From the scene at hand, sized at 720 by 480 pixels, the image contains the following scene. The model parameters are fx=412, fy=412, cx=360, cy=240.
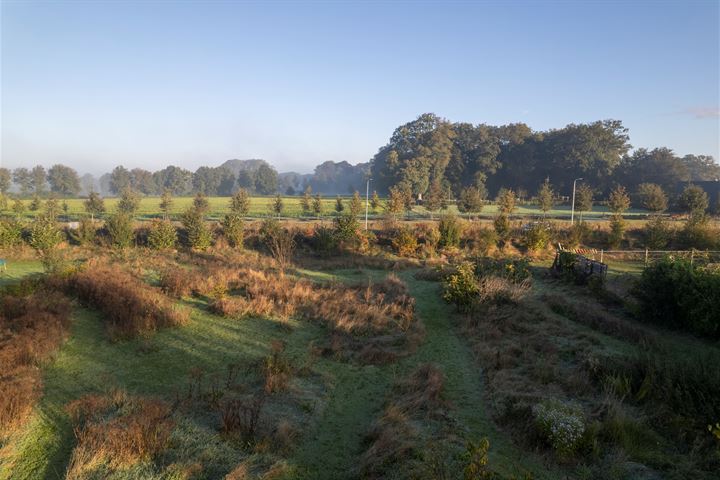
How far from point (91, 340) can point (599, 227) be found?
35.2m

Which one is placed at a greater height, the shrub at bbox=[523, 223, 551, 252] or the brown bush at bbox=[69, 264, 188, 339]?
the shrub at bbox=[523, 223, 551, 252]

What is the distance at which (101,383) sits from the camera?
8.66 meters

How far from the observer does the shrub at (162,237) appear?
25797 mm

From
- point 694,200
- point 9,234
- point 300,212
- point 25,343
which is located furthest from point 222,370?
point 694,200

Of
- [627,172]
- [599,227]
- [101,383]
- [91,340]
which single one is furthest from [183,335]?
[627,172]

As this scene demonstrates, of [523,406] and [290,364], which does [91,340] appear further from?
[523,406]

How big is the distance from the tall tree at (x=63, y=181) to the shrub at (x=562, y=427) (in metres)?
120

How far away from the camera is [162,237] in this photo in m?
25.9

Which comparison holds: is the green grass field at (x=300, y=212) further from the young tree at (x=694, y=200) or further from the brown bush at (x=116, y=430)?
the brown bush at (x=116, y=430)

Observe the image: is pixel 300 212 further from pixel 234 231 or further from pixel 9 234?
pixel 9 234

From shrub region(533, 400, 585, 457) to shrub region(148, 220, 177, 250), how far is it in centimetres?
2447

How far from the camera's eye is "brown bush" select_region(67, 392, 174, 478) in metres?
5.80

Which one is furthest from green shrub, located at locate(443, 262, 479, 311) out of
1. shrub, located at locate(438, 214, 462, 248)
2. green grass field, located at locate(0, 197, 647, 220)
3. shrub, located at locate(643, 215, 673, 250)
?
green grass field, located at locate(0, 197, 647, 220)

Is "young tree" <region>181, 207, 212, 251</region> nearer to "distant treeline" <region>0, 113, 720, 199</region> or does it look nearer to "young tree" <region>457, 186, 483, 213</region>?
"young tree" <region>457, 186, 483, 213</region>
